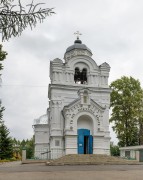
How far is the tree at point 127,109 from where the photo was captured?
3778cm

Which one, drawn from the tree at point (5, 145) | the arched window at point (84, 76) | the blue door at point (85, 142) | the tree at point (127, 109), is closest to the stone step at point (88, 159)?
the blue door at point (85, 142)

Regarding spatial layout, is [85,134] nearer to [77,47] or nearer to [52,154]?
[52,154]

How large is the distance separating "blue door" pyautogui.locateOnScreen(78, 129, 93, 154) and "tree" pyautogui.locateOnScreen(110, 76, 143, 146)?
8.50 metres

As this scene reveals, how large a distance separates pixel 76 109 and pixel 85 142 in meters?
3.71

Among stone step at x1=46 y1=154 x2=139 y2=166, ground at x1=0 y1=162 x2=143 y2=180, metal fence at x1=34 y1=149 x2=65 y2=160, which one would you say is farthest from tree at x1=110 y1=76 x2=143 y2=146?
ground at x1=0 y1=162 x2=143 y2=180

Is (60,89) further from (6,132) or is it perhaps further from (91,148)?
(6,132)

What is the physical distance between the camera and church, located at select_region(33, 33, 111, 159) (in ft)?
97.5

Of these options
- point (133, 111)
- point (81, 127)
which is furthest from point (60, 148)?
point (133, 111)

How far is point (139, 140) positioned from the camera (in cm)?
4250

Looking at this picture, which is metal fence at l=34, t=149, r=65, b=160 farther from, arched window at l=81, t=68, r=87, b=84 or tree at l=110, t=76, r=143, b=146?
tree at l=110, t=76, r=143, b=146

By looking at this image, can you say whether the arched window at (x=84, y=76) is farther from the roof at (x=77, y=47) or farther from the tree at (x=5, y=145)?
the tree at (x=5, y=145)

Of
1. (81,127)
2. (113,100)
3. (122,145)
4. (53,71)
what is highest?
(53,71)

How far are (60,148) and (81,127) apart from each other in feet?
10.3

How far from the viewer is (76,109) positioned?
29.9m
